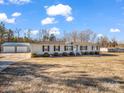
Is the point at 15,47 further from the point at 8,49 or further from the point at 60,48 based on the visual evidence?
the point at 60,48

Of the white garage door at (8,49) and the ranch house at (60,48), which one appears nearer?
the ranch house at (60,48)

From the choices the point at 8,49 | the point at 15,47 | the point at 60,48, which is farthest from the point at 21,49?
the point at 60,48

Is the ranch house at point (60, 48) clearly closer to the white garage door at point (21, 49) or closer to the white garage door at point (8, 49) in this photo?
the white garage door at point (21, 49)

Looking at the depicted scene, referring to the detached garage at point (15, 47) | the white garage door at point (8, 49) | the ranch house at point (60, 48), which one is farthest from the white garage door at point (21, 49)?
the ranch house at point (60, 48)

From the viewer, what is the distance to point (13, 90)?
34.4 ft

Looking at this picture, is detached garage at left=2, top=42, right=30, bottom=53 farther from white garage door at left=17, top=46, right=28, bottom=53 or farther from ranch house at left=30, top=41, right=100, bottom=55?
ranch house at left=30, top=41, right=100, bottom=55

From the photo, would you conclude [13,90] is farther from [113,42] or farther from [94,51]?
[113,42]

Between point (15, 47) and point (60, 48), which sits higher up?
point (15, 47)

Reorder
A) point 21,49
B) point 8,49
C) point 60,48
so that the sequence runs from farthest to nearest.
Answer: point 21,49 < point 8,49 < point 60,48

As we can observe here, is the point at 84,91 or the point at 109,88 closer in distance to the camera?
the point at 84,91

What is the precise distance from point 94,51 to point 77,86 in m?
45.1

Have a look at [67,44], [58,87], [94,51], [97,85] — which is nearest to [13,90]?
[58,87]

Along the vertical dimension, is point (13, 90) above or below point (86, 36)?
below

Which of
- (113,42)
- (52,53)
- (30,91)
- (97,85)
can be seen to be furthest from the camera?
(113,42)
